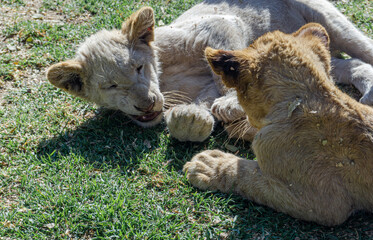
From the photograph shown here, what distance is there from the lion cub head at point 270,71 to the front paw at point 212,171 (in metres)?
0.57

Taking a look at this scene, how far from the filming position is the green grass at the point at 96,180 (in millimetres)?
4000

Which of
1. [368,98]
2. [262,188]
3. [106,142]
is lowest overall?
[106,142]

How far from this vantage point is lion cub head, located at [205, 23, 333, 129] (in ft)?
12.3

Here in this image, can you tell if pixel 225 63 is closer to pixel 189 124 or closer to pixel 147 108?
pixel 189 124

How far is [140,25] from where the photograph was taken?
18.4ft

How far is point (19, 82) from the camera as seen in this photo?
6.41 m

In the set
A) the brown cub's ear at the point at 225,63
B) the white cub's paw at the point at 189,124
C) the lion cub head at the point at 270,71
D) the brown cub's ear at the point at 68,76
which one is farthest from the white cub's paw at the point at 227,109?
the brown cub's ear at the point at 68,76

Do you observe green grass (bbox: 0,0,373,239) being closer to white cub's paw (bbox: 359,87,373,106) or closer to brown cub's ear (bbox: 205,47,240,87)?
brown cub's ear (bbox: 205,47,240,87)

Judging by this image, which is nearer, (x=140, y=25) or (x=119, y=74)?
(x=119, y=74)

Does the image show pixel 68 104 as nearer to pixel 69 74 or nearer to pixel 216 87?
pixel 69 74

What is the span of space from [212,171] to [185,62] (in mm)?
2347

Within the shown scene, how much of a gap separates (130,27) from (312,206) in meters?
3.25

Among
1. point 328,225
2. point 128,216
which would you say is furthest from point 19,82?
point 328,225

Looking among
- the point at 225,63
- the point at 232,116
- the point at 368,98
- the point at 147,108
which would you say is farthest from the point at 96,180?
the point at 368,98
